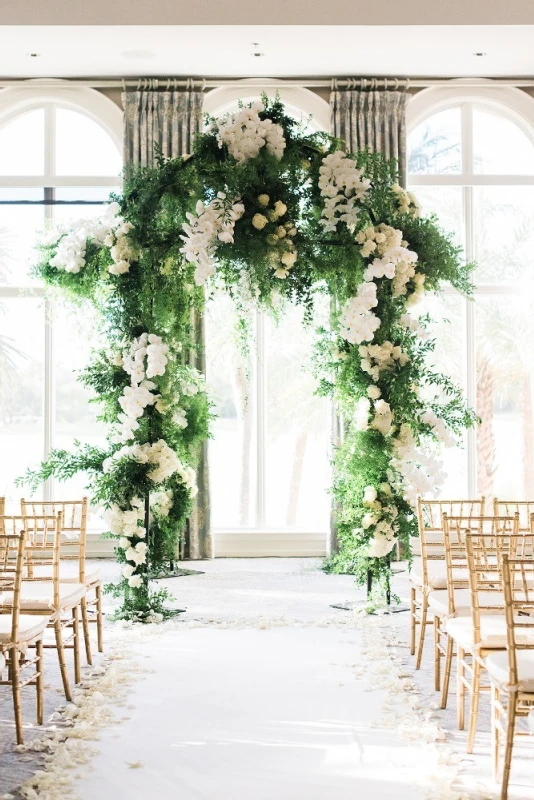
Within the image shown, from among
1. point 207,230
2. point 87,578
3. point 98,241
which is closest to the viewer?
point 87,578

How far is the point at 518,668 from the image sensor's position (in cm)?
335

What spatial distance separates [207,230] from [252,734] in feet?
10.4

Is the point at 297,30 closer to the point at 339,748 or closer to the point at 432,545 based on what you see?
the point at 432,545

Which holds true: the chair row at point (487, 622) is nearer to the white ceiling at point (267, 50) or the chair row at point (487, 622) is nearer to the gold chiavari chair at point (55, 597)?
the gold chiavari chair at point (55, 597)

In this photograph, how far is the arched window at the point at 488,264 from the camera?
32.5 feet

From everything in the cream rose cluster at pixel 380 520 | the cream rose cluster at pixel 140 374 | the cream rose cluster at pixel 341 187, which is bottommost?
the cream rose cluster at pixel 380 520

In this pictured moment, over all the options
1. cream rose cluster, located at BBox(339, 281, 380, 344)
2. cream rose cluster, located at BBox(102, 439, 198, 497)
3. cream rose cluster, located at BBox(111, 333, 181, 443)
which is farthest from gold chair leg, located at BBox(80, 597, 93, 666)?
cream rose cluster, located at BBox(339, 281, 380, 344)

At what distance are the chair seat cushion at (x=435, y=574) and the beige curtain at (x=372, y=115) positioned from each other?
5.23 metres

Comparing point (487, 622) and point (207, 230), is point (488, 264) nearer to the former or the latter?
point (207, 230)

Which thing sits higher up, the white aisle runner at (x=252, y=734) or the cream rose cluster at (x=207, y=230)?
the cream rose cluster at (x=207, y=230)

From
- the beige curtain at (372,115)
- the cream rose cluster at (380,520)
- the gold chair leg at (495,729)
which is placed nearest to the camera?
the gold chair leg at (495,729)

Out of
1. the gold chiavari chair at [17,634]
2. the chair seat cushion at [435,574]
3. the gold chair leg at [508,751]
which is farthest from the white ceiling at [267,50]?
the gold chair leg at [508,751]

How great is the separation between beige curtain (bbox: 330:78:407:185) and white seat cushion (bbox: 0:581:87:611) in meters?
6.12

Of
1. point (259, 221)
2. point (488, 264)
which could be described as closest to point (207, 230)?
point (259, 221)
